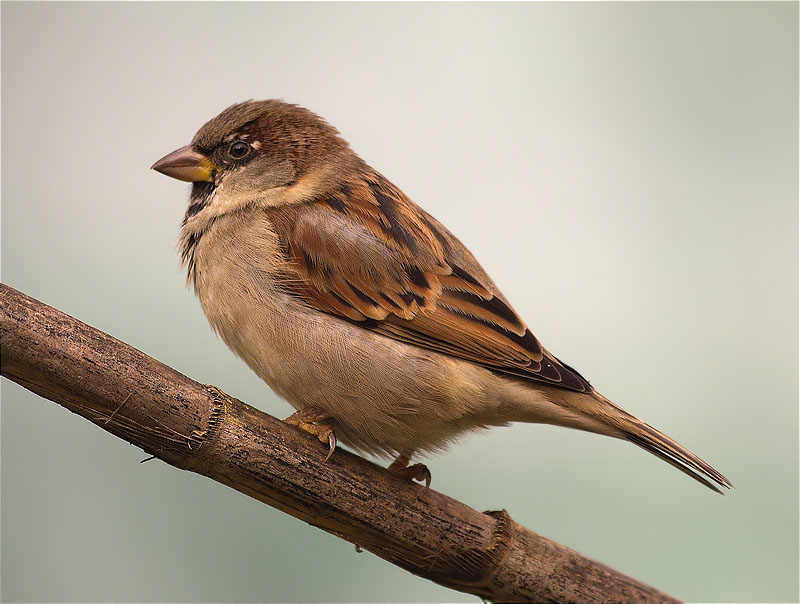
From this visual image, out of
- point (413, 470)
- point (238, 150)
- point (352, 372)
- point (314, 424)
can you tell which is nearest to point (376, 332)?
point (352, 372)

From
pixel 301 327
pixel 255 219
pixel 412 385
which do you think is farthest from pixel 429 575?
pixel 255 219

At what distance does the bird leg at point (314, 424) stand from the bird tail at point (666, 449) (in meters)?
0.80

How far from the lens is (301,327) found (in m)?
2.38

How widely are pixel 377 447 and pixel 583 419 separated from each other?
0.63 metres

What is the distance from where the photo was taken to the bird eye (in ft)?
9.12

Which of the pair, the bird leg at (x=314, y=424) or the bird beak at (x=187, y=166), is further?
the bird beak at (x=187, y=166)

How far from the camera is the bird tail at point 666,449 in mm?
2346

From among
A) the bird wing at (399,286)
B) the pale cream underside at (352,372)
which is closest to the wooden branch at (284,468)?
the pale cream underside at (352,372)

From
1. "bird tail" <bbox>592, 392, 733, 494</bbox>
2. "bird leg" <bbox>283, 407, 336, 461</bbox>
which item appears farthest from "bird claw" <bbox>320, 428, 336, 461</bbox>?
"bird tail" <bbox>592, 392, 733, 494</bbox>

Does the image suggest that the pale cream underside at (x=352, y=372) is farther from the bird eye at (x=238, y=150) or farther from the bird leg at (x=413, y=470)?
the bird eye at (x=238, y=150)

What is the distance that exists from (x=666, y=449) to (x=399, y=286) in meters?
0.90

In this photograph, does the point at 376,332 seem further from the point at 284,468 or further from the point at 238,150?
the point at 238,150

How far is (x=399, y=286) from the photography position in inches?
97.5

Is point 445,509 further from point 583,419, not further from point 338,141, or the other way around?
point 338,141
